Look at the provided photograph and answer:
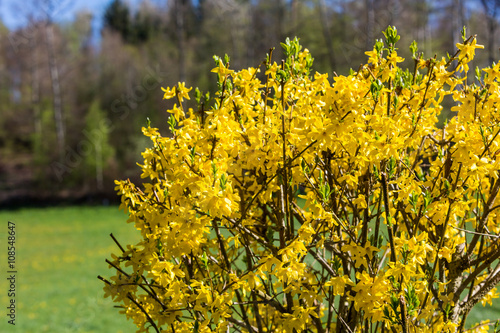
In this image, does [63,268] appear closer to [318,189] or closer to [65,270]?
[65,270]

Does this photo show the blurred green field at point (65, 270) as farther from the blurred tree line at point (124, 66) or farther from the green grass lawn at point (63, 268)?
the blurred tree line at point (124, 66)

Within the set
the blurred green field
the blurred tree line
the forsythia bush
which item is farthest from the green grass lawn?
the forsythia bush

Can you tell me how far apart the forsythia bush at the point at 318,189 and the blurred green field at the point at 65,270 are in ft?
11.0

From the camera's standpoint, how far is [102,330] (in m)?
7.25

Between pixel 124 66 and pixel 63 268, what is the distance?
22417 millimetres

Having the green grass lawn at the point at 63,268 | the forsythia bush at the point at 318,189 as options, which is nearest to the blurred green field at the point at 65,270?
the green grass lawn at the point at 63,268

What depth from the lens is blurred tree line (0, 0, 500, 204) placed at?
2320 cm

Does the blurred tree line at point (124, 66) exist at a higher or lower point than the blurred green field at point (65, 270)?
higher

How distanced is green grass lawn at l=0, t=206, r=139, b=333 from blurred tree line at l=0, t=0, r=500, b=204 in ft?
12.0

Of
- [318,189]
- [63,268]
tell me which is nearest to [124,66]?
[63,268]

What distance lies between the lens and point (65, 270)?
1252 cm

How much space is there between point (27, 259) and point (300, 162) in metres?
14.6

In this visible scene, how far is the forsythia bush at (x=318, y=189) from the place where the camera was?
1.54 meters

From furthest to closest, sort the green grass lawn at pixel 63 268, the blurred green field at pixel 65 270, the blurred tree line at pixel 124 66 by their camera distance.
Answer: the blurred tree line at pixel 124 66, the green grass lawn at pixel 63 268, the blurred green field at pixel 65 270
